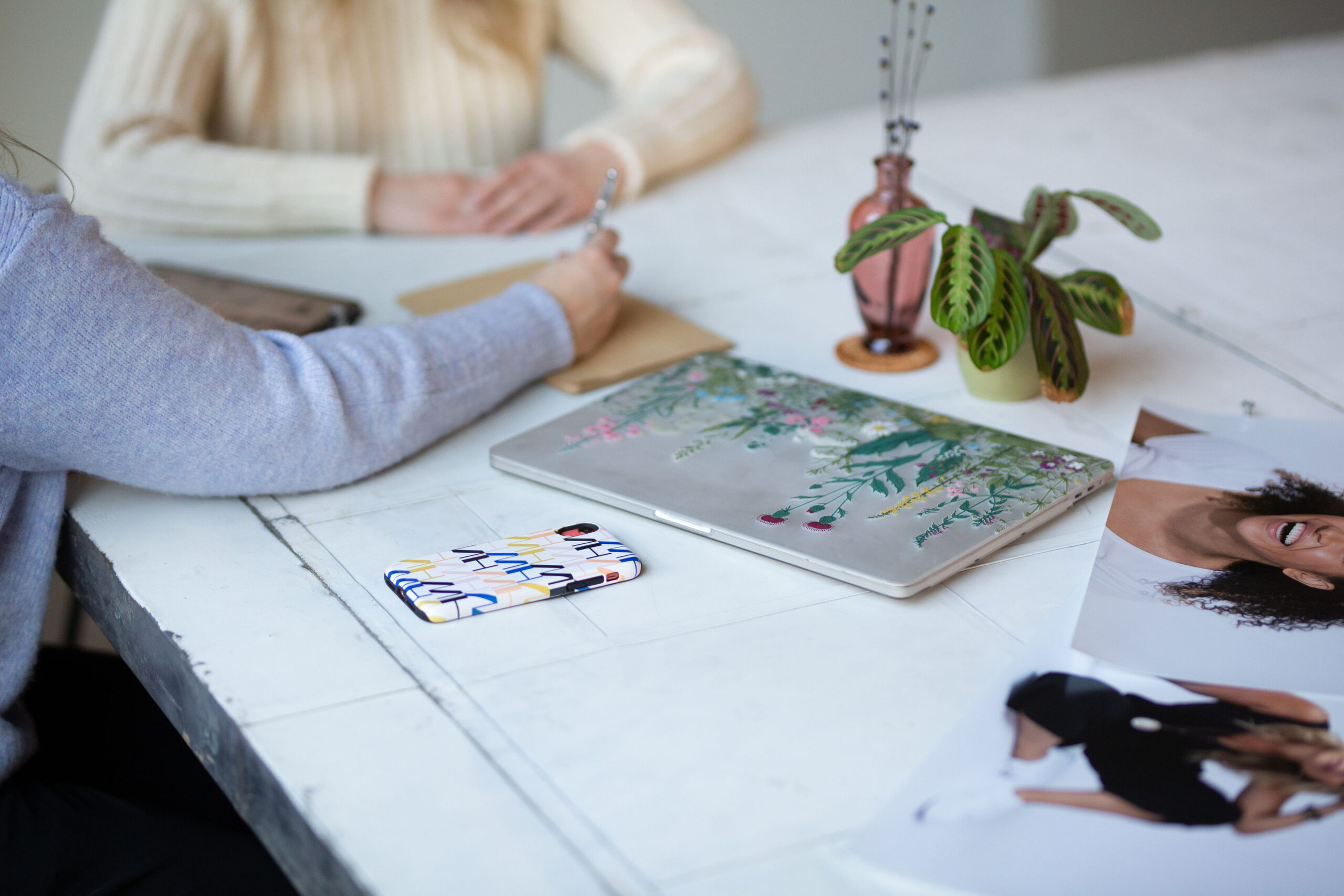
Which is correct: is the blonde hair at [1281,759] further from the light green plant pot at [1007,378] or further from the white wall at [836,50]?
the white wall at [836,50]

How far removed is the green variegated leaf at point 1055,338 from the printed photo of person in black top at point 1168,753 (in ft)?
1.13

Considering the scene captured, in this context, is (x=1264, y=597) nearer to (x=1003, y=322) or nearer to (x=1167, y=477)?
(x=1167, y=477)

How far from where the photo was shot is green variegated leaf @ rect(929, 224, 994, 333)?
2.81 ft

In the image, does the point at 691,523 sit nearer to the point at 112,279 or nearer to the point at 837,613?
the point at 837,613

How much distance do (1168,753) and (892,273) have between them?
1.75 feet

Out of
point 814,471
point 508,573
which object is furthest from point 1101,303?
point 508,573

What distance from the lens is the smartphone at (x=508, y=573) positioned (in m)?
0.69

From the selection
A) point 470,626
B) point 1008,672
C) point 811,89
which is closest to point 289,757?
point 470,626

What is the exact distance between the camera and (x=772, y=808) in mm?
546

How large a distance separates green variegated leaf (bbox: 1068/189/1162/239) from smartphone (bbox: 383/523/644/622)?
0.47 meters

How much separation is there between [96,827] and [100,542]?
0.60 ft

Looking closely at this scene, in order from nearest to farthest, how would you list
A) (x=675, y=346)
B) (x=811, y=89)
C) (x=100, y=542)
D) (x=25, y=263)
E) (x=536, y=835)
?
(x=536, y=835), (x=25, y=263), (x=100, y=542), (x=675, y=346), (x=811, y=89)

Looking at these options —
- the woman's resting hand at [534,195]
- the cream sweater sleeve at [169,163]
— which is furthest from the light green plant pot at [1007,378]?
the cream sweater sleeve at [169,163]

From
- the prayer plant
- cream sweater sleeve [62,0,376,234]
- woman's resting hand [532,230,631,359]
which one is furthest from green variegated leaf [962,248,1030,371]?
cream sweater sleeve [62,0,376,234]
